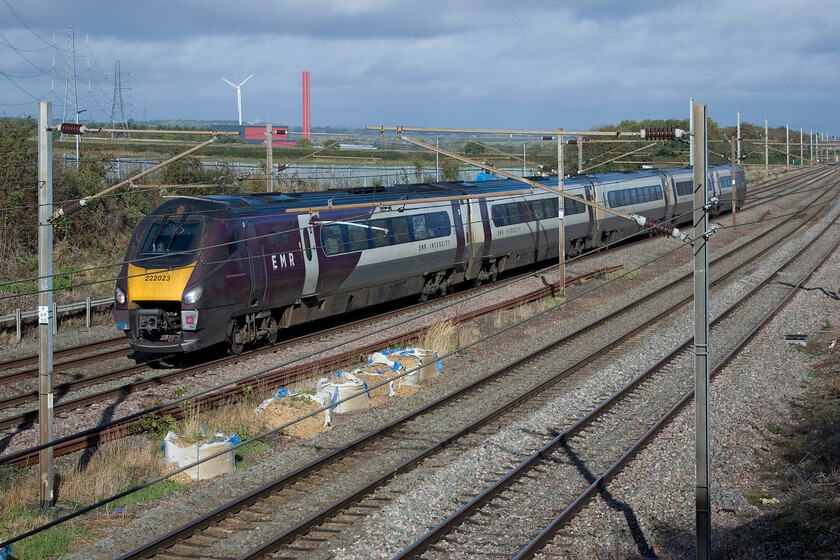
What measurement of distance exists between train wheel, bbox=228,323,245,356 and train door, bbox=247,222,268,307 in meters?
0.64

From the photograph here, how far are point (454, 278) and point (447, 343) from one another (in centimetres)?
632

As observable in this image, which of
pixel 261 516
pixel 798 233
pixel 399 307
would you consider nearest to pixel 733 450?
pixel 261 516

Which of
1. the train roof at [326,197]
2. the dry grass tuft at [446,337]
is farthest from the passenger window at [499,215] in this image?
the dry grass tuft at [446,337]

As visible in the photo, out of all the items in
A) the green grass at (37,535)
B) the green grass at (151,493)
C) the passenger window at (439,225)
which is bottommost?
the green grass at (37,535)

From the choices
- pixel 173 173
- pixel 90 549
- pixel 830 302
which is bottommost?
pixel 90 549

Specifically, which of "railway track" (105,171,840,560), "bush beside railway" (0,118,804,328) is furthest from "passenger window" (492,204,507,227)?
"railway track" (105,171,840,560)

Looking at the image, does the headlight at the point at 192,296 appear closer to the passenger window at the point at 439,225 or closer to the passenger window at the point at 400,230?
the passenger window at the point at 400,230

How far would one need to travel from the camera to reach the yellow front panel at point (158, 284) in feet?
51.6

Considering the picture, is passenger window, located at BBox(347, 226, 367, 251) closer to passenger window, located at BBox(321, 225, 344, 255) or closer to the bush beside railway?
passenger window, located at BBox(321, 225, 344, 255)

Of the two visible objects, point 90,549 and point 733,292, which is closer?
point 90,549

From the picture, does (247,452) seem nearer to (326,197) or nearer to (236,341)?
(236,341)

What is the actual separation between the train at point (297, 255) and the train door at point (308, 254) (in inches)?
1.3

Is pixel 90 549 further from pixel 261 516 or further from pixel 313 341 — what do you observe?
pixel 313 341

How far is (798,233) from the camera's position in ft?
128
